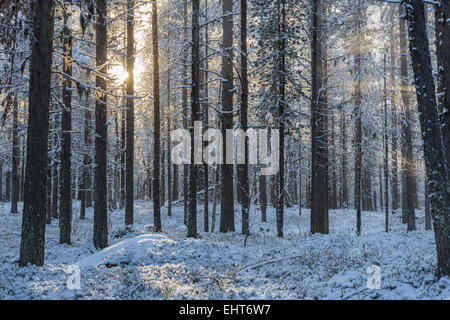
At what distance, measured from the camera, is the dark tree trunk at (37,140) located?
27.1ft

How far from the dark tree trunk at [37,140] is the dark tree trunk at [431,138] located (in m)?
8.77

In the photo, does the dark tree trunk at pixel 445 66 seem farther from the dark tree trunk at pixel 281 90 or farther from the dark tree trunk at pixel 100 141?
the dark tree trunk at pixel 100 141

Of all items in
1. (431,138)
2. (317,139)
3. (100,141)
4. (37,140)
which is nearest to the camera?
(431,138)

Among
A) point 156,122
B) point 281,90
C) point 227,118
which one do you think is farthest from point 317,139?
point 156,122

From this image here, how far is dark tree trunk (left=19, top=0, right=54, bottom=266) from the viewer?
825 cm

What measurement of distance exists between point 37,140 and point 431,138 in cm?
921

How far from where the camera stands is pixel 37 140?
827 cm

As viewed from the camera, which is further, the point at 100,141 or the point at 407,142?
the point at 407,142

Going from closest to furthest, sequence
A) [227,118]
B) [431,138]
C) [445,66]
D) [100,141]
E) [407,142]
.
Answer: [431,138], [445,66], [100,141], [227,118], [407,142]

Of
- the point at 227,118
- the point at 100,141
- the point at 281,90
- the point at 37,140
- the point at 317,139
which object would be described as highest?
the point at 281,90

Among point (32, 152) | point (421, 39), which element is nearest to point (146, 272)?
point (32, 152)

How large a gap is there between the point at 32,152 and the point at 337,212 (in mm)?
30065

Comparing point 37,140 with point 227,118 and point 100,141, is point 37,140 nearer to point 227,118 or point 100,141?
point 100,141

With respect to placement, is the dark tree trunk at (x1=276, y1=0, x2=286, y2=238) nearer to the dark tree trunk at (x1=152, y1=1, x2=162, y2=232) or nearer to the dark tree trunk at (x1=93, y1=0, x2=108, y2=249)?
the dark tree trunk at (x1=152, y1=1, x2=162, y2=232)
